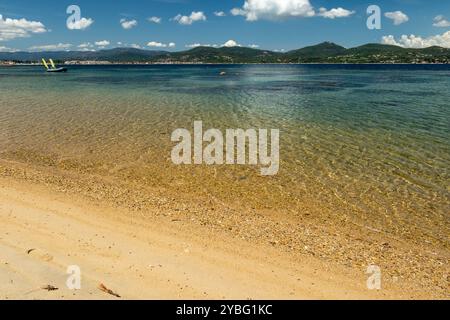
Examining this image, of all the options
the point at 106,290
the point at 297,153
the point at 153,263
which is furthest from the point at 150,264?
the point at 297,153

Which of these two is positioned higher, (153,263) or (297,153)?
(297,153)

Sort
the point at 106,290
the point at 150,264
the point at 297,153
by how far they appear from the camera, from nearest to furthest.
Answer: the point at 106,290 < the point at 150,264 < the point at 297,153

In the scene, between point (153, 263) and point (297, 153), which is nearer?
point (153, 263)

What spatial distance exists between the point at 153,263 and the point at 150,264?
0.31 feet

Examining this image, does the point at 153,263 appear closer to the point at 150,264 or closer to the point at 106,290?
the point at 150,264

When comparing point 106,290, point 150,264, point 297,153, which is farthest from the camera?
point 297,153

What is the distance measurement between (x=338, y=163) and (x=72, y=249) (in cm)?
1446

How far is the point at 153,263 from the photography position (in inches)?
384

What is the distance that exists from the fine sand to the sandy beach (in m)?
0.02

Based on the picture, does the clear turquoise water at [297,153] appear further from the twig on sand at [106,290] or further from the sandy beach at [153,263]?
the twig on sand at [106,290]

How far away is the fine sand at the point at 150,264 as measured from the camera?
339 inches

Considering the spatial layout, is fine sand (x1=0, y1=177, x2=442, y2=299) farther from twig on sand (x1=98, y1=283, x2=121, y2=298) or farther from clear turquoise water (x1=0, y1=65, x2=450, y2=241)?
clear turquoise water (x1=0, y1=65, x2=450, y2=241)

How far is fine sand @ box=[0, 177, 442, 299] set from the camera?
339 inches
